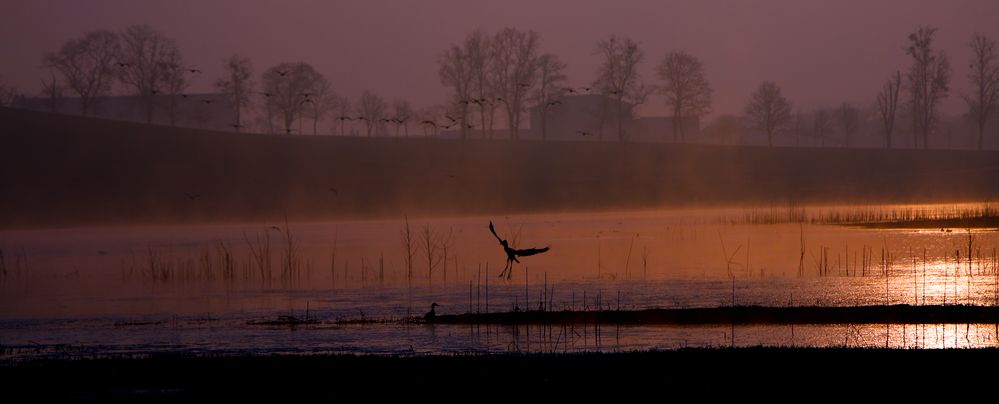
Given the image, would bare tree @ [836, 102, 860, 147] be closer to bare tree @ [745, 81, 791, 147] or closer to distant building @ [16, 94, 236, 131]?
bare tree @ [745, 81, 791, 147]

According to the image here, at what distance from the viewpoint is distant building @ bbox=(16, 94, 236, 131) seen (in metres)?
115

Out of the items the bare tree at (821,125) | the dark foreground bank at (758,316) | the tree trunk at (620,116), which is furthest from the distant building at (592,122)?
the dark foreground bank at (758,316)

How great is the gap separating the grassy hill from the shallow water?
19.0m

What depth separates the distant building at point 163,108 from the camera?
115 metres

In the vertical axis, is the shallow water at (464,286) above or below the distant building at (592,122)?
below

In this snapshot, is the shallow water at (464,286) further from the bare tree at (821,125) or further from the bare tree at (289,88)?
the bare tree at (821,125)

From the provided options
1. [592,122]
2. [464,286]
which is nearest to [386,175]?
[464,286]

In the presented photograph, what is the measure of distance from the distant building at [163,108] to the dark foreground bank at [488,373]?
99.5 metres

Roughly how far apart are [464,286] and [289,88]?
98780 millimetres

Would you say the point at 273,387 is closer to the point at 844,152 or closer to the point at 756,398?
the point at 756,398

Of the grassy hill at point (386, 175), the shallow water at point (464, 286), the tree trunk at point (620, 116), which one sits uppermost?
the tree trunk at point (620, 116)

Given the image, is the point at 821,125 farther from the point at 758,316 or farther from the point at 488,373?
the point at 488,373

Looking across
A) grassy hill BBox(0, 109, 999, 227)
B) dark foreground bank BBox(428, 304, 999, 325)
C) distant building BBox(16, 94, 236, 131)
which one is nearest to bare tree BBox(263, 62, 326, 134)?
distant building BBox(16, 94, 236, 131)

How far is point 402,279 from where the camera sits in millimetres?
29703
